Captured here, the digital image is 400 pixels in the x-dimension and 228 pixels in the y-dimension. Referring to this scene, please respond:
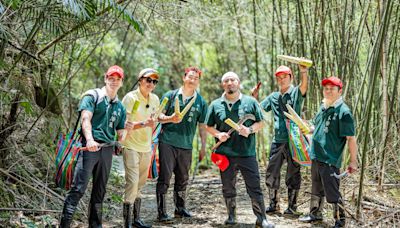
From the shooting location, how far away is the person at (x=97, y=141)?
389 centimetres

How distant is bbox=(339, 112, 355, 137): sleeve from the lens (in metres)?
4.12

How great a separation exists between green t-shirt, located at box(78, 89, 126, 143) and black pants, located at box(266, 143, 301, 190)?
1514 millimetres

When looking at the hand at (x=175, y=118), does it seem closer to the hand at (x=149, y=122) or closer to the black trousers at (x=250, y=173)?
the hand at (x=149, y=122)

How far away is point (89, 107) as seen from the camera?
3902mm

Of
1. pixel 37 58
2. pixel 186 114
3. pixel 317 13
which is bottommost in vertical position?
pixel 186 114

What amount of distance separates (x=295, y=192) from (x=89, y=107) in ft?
6.66

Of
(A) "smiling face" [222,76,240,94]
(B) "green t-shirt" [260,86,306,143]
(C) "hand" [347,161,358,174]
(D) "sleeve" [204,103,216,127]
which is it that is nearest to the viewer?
(C) "hand" [347,161,358,174]

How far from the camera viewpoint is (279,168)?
4.89 meters

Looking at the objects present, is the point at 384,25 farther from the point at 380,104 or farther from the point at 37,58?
the point at 37,58

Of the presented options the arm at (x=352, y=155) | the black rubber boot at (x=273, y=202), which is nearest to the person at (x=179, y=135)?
the black rubber boot at (x=273, y=202)

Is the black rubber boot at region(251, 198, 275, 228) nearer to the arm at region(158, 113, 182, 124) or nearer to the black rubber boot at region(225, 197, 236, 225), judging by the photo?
the black rubber boot at region(225, 197, 236, 225)

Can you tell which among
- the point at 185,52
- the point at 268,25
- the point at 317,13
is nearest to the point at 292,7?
the point at 317,13

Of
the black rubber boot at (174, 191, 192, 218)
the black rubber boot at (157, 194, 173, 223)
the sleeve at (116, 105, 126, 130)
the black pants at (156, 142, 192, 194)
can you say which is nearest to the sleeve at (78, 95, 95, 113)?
the sleeve at (116, 105, 126, 130)

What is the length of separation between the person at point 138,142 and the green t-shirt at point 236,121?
56cm
